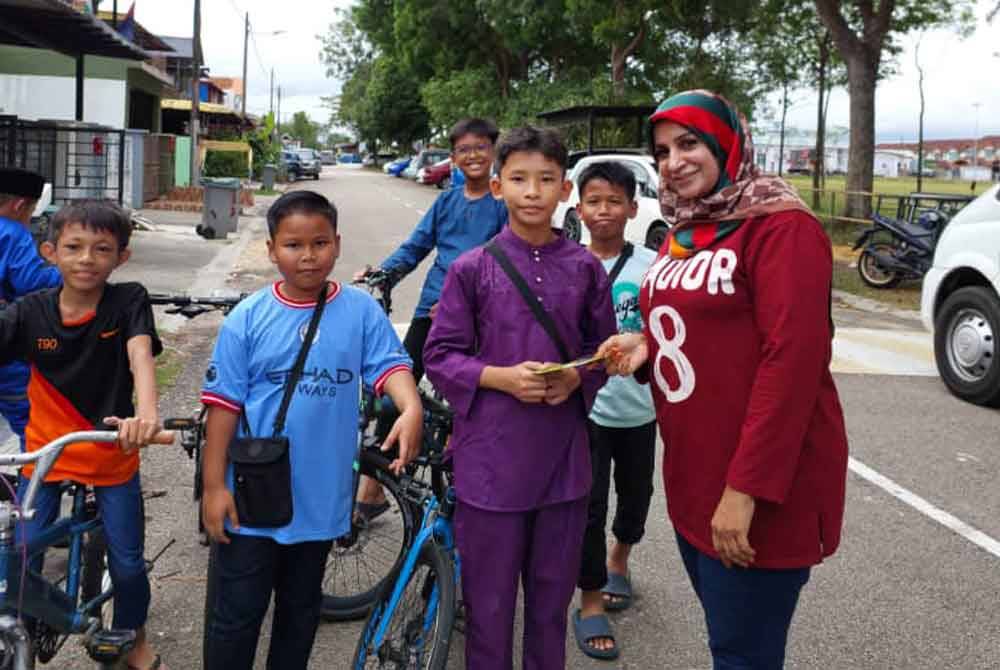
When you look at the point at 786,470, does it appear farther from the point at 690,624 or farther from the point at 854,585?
the point at 854,585

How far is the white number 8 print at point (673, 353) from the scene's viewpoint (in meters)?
2.41

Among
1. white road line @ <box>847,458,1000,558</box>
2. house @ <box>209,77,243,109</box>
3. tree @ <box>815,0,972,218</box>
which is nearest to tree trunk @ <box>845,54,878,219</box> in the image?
tree @ <box>815,0,972,218</box>

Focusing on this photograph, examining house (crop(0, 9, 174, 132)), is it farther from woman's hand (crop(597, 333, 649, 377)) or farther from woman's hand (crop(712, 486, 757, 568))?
woman's hand (crop(712, 486, 757, 568))

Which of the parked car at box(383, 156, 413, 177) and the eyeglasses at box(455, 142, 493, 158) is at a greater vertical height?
the parked car at box(383, 156, 413, 177)

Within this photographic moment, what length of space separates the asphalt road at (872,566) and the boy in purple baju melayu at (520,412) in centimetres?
87

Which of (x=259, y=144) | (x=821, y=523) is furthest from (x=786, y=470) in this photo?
(x=259, y=144)

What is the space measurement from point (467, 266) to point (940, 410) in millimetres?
6037

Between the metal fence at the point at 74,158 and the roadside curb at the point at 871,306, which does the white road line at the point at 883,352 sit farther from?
the metal fence at the point at 74,158

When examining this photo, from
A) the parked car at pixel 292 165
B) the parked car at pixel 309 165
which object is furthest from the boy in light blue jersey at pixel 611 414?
the parked car at pixel 309 165

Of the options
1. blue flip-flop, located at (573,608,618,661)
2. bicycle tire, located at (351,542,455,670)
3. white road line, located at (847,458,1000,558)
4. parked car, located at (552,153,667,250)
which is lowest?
blue flip-flop, located at (573,608,618,661)

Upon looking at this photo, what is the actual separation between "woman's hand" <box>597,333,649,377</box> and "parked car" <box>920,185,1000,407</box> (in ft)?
19.6

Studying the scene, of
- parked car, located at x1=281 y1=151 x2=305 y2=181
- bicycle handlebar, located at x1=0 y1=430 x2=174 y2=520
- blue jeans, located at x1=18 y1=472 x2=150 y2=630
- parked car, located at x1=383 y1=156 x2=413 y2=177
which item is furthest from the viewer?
parked car, located at x1=383 y1=156 x2=413 y2=177

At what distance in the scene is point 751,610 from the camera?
2369mm

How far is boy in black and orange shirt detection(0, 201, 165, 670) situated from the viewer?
2998 millimetres
